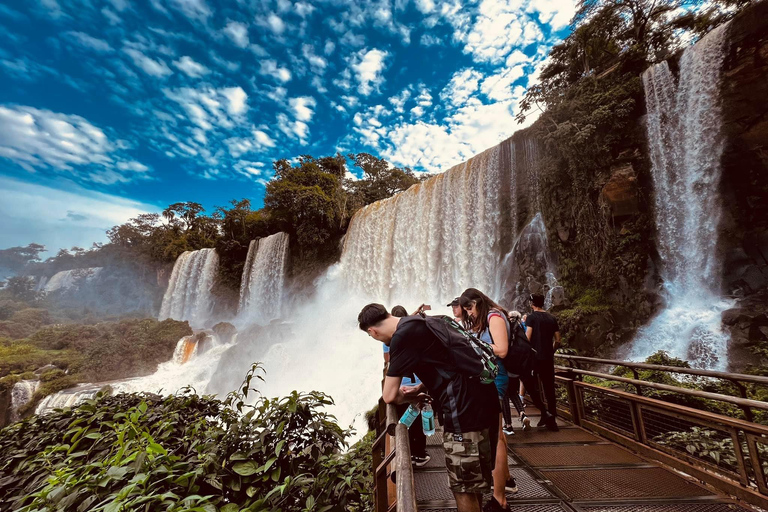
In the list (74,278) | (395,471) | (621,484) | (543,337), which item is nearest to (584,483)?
(621,484)

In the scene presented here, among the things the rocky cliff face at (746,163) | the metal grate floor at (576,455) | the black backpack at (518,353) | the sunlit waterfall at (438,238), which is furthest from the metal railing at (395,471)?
the sunlit waterfall at (438,238)

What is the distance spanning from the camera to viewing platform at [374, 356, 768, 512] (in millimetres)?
2078

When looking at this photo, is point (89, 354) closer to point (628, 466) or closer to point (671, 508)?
point (628, 466)

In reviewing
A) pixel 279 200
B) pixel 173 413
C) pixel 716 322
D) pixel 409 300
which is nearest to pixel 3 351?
pixel 279 200

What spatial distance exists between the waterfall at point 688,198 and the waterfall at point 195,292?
3157 centimetres

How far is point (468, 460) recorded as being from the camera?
1687mm

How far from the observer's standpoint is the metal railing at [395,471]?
1.04m

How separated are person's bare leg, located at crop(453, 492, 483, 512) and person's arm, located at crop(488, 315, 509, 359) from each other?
961 millimetres

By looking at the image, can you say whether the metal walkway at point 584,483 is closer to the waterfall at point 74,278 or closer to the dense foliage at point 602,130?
the dense foliage at point 602,130

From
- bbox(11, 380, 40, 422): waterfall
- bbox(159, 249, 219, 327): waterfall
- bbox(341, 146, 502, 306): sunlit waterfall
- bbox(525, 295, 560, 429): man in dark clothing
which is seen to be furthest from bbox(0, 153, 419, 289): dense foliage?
bbox(525, 295, 560, 429): man in dark clothing

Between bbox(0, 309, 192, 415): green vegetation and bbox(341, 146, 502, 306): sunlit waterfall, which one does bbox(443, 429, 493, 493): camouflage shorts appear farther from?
bbox(0, 309, 192, 415): green vegetation

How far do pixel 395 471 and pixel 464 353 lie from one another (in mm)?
672

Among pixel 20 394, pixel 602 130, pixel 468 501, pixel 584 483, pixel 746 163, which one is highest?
pixel 602 130

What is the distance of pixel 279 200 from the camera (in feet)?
78.3
